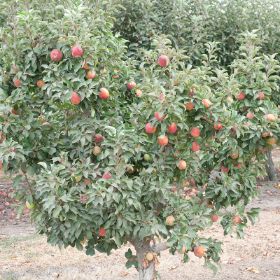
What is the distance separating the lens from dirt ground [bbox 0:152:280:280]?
19.4 ft

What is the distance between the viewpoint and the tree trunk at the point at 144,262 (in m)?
4.09

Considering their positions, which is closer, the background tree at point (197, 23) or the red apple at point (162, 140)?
the red apple at point (162, 140)

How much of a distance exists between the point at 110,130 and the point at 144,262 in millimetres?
1231

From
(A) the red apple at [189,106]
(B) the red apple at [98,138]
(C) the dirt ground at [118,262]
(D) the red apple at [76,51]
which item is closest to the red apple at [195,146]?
(A) the red apple at [189,106]

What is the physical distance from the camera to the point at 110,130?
3408 mm

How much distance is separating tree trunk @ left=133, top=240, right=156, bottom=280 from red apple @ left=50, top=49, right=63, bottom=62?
1.58 metres

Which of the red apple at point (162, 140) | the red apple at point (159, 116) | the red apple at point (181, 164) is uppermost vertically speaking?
the red apple at point (159, 116)

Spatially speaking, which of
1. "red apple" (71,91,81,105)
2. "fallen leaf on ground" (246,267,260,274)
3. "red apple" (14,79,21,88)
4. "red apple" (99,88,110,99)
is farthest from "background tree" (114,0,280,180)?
"red apple" (71,91,81,105)

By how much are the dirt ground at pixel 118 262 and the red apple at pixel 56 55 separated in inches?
127

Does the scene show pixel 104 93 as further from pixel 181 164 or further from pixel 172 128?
pixel 181 164

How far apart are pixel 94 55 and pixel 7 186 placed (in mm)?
9130

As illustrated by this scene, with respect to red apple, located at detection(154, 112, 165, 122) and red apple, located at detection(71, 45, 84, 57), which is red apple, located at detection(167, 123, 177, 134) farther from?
red apple, located at detection(71, 45, 84, 57)

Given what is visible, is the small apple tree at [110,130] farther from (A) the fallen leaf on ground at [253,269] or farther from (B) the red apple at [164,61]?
(A) the fallen leaf on ground at [253,269]

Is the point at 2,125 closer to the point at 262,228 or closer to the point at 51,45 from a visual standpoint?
the point at 51,45
